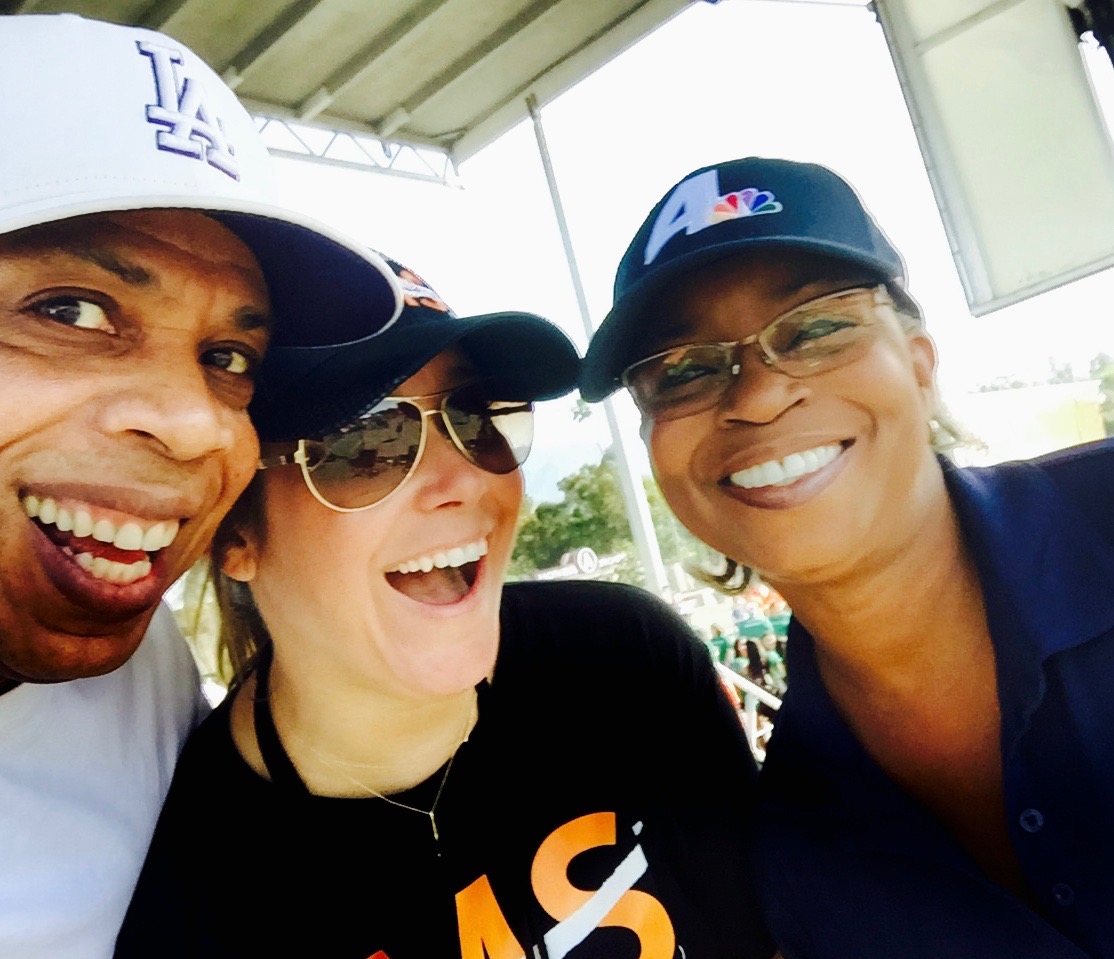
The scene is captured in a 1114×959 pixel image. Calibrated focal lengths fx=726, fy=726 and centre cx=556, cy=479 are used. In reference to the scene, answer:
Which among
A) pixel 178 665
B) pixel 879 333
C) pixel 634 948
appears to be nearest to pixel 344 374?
pixel 178 665

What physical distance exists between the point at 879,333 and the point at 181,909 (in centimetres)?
148

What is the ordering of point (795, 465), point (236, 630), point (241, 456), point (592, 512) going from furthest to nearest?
point (592, 512)
point (236, 630)
point (795, 465)
point (241, 456)

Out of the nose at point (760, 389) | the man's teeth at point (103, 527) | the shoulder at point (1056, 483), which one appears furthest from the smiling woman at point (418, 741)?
the shoulder at point (1056, 483)

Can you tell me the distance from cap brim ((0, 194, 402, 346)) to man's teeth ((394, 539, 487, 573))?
1.29ft

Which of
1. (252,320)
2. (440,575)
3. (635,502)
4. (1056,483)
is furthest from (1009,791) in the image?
(635,502)

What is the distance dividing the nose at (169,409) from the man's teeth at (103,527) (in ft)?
0.34

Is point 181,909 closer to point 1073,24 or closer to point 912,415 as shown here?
point 912,415

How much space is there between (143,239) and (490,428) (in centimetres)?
61

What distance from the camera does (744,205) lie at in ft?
4.36

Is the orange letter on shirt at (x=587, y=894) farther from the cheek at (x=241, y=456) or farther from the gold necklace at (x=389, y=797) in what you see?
the cheek at (x=241, y=456)

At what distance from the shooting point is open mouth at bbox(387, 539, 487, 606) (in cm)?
127

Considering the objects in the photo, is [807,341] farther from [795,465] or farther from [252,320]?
[252,320]

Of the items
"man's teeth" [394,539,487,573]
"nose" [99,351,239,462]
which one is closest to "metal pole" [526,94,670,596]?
"man's teeth" [394,539,487,573]

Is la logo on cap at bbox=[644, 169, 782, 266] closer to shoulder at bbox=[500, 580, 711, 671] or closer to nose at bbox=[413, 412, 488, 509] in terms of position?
nose at bbox=[413, 412, 488, 509]
